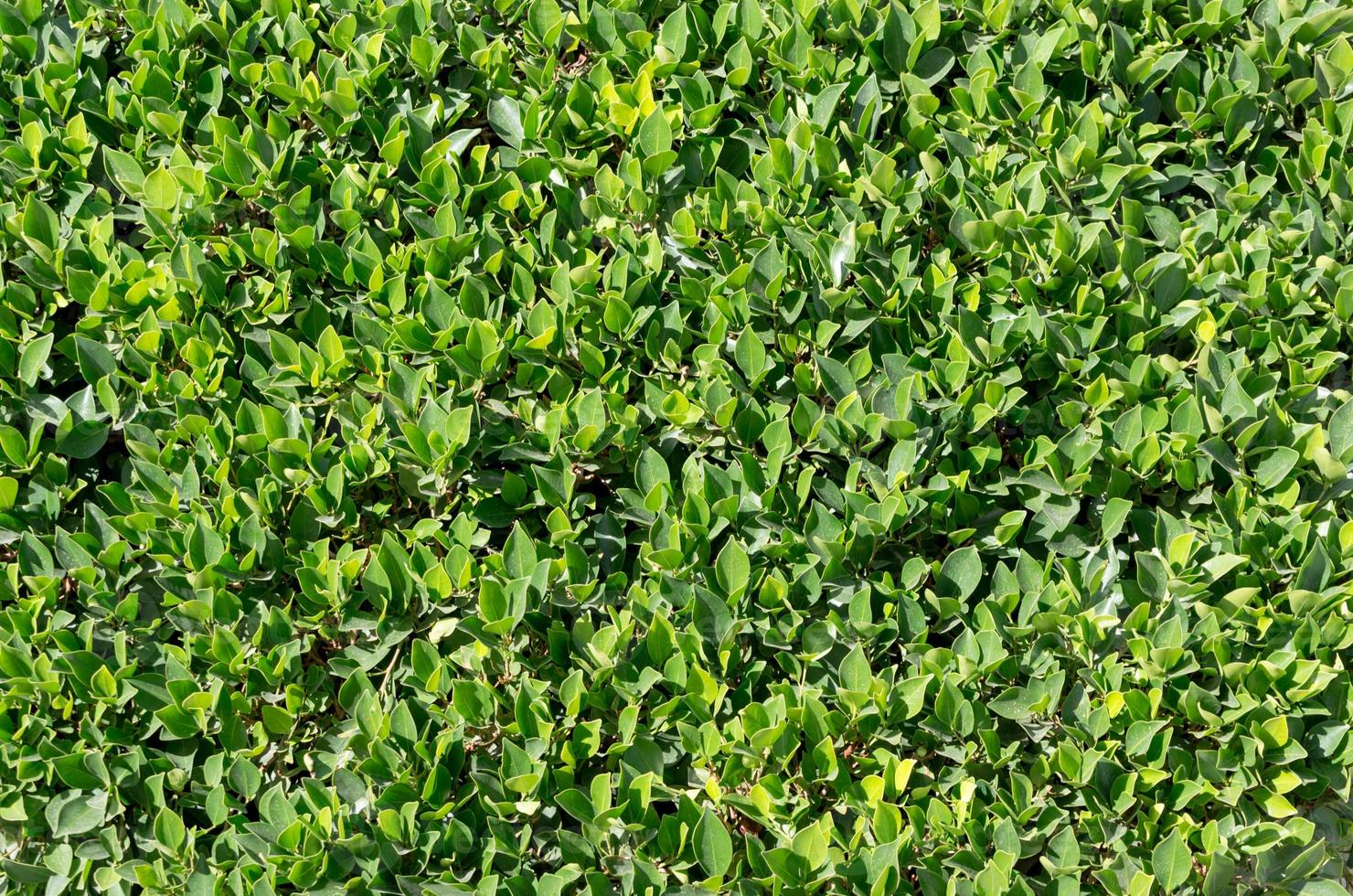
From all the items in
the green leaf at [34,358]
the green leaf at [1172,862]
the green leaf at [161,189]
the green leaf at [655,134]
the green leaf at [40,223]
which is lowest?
the green leaf at [1172,862]

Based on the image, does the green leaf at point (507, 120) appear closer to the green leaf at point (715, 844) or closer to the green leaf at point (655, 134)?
→ the green leaf at point (655, 134)

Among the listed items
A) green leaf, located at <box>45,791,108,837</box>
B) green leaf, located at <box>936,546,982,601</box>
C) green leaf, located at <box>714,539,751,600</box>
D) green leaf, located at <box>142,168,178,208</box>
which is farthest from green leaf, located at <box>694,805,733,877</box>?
green leaf, located at <box>142,168,178,208</box>

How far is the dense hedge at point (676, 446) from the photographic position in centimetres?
232

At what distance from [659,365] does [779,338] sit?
0.86 feet

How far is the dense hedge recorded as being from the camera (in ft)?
7.61

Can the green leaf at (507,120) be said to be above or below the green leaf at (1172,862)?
above

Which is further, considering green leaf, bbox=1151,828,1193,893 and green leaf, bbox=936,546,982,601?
green leaf, bbox=936,546,982,601

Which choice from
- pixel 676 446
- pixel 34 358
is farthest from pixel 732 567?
pixel 34 358

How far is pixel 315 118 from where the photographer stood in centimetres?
289

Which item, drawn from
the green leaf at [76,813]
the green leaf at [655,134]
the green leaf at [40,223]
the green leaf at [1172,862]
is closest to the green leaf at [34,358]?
the green leaf at [40,223]

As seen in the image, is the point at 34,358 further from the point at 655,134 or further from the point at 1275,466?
the point at 1275,466

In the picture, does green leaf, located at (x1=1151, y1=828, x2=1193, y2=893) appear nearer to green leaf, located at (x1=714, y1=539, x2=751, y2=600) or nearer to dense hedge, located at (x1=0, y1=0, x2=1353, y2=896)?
dense hedge, located at (x1=0, y1=0, x2=1353, y2=896)

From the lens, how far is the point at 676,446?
2684 mm

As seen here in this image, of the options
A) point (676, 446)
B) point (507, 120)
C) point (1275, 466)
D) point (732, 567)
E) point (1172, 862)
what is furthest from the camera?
point (507, 120)
